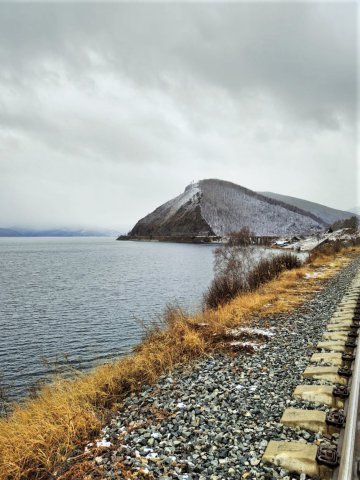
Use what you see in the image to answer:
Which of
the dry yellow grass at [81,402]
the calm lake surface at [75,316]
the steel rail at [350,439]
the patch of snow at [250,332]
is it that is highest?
the steel rail at [350,439]

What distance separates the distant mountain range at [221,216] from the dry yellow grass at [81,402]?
5400 inches

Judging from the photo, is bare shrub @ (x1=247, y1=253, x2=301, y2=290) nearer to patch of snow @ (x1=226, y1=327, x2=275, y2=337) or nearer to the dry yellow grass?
the dry yellow grass

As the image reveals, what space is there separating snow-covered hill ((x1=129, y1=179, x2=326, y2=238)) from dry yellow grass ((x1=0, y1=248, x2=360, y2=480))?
142 m

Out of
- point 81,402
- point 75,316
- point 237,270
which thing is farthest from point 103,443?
point 237,270

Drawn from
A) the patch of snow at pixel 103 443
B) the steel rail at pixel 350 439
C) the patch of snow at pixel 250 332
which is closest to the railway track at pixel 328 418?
the steel rail at pixel 350 439

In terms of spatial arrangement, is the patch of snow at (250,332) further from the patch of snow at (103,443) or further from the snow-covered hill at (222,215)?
the snow-covered hill at (222,215)

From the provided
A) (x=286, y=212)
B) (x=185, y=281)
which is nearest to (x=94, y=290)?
A: (x=185, y=281)

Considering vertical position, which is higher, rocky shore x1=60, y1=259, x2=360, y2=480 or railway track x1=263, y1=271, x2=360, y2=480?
railway track x1=263, y1=271, x2=360, y2=480

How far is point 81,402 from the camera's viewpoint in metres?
5.57

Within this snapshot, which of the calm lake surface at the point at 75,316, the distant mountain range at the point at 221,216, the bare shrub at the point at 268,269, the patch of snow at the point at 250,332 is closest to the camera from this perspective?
the patch of snow at the point at 250,332

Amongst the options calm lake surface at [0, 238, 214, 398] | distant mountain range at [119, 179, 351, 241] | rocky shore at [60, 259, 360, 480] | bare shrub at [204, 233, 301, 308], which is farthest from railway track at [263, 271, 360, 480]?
distant mountain range at [119, 179, 351, 241]

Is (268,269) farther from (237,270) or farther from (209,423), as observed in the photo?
(209,423)

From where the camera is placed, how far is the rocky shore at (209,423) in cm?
364

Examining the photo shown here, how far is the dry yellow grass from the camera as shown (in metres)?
4.20
